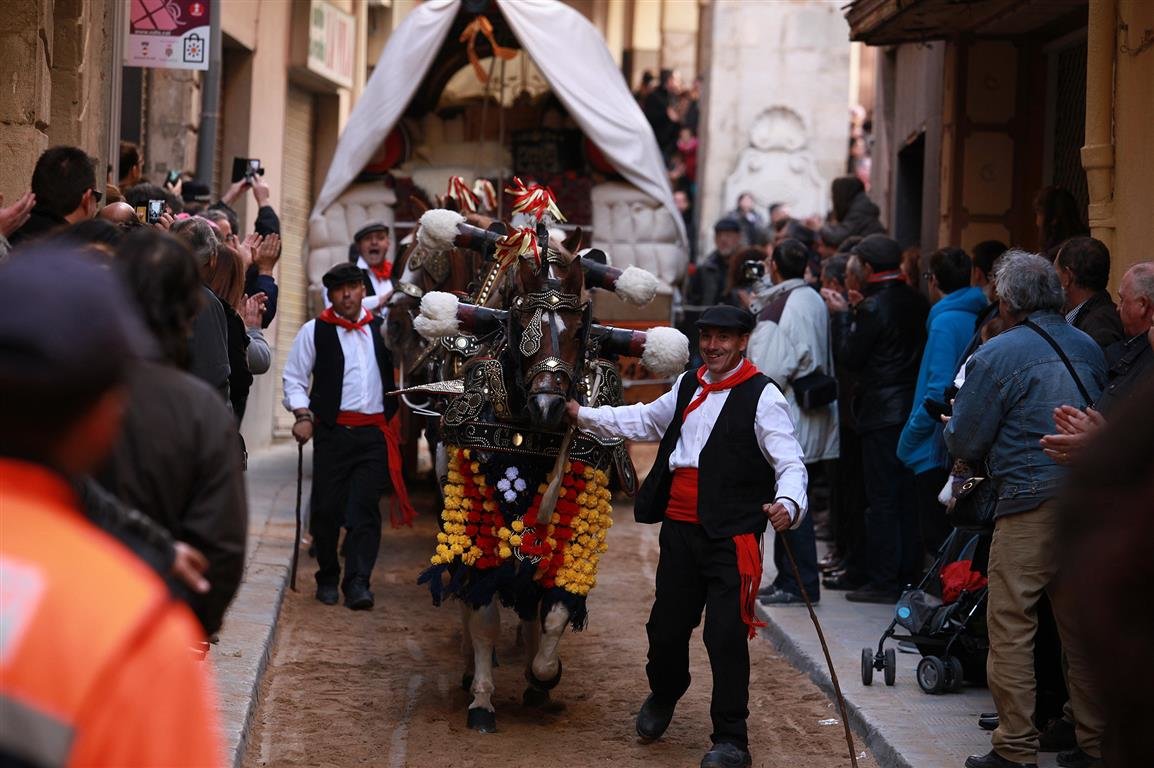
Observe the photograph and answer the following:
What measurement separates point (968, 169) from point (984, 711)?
18.9ft

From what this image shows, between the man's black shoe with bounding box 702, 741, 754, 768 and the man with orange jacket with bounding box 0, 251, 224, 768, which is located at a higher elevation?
the man with orange jacket with bounding box 0, 251, 224, 768

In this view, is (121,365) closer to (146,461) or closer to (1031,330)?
(146,461)

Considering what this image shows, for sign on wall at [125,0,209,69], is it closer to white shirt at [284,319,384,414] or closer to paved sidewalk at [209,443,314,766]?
white shirt at [284,319,384,414]

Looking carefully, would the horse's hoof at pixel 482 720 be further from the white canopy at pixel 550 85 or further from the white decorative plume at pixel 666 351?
the white canopy at pixel 550 85

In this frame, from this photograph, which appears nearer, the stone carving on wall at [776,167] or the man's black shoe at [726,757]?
the man's black shoe at [726,757]

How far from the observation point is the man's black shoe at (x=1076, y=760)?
6281mm

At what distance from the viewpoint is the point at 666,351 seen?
7.22 m

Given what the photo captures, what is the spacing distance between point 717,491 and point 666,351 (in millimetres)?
922

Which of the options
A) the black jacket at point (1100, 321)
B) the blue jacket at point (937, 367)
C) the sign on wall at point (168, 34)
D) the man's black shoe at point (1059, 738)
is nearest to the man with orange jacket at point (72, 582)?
the black jacket at point (1100, 321)

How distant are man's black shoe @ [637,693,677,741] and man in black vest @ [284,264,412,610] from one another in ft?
9.46

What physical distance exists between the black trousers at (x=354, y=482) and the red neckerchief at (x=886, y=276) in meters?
3.02

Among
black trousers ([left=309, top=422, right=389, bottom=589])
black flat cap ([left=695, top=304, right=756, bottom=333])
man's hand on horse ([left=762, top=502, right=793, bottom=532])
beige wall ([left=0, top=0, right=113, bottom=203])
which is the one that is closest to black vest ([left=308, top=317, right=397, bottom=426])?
black trousers ([left=309, top=422, right=389, bottom=589])

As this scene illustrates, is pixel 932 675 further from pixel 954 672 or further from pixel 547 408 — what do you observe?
pixel 547 408

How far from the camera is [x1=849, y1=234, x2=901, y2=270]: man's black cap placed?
9.82 meters
